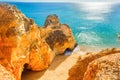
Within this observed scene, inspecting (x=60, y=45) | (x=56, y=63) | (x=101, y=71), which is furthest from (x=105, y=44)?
(x=101, y=71)

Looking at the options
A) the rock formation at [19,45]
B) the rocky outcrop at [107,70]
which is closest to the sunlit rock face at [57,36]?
the rock formation at [19,45]

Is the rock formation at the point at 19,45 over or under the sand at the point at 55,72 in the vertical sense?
over

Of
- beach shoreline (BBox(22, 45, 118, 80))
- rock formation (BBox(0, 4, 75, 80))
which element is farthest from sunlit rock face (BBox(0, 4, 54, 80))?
beach shoreline (BBox(22, 45, 118, 80))

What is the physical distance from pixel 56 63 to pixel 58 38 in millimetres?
3121

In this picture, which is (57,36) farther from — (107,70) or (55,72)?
(107,70)

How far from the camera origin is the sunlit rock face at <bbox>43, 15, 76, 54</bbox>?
19.4m

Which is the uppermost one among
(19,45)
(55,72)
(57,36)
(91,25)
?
(19,45)

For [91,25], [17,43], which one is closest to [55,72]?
[17,43]

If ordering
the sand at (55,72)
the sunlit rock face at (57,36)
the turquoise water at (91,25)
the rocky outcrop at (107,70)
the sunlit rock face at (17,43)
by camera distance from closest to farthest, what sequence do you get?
the rocky outcrop at (107,70)
the sunlit rock face at (17,43)
the sand at (55,72)
the sunlit rock face at (57,36)
the turquoise water at (91,25)

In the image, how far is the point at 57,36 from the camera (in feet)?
66.0

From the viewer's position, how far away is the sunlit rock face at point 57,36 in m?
19.4

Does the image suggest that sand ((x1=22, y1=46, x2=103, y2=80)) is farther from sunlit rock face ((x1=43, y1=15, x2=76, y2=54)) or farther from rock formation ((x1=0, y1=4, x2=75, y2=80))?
sunlit rock face ((x1=43, y1=15, x2=76, y2=54))

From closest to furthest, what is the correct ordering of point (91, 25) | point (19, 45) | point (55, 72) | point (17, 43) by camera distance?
point (17, 43), point (19, 45), point (55, 72), point (91, 25)

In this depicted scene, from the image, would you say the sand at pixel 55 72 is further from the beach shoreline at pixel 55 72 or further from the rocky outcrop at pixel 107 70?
the rocky outcrop at pixel 107 70
